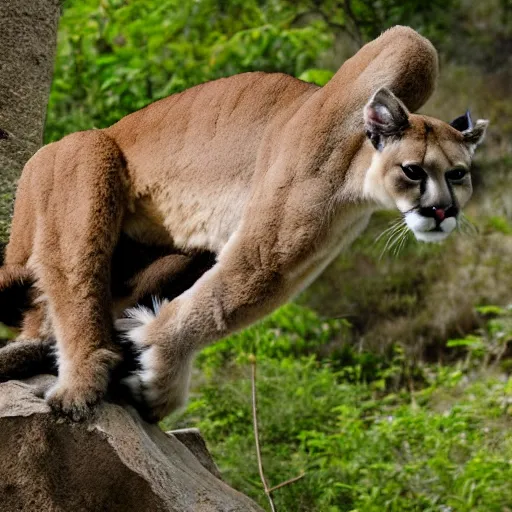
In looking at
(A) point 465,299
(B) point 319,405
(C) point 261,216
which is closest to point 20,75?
(C) point 261,216

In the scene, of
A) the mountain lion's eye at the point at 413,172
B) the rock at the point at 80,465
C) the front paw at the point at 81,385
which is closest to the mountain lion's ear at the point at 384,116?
the mountain lion's eye at the point at 413,172

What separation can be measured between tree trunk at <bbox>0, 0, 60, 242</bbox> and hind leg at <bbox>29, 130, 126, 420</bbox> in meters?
0.53

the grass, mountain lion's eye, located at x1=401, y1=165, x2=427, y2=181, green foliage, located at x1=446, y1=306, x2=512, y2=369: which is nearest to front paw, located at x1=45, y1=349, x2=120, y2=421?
mountain lion's eye, located at x1=401, y1=165, x2=427, y2=181

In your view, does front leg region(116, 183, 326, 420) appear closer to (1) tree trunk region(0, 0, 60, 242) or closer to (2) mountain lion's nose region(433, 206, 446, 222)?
(2) mountain lion's nose region(433, 206, 446, 222)

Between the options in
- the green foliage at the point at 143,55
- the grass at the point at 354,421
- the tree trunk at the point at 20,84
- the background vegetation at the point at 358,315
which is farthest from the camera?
the green foliage at the point at 143,55

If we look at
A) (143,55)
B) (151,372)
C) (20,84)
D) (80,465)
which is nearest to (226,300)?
(151,372)

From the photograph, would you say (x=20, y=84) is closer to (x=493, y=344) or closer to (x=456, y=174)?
(x=456, y=174)

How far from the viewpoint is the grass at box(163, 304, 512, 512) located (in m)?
6.18

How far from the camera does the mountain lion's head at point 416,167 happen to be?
3842mm

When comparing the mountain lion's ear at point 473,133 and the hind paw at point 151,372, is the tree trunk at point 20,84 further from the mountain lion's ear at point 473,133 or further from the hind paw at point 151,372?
the mountain lion's ear at point 473,133

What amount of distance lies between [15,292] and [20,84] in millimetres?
1335

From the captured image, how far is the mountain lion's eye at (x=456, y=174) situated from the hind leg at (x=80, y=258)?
5.49 ft

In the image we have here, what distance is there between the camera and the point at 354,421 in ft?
24.6

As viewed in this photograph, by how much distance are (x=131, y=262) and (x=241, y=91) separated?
3.55 ft
